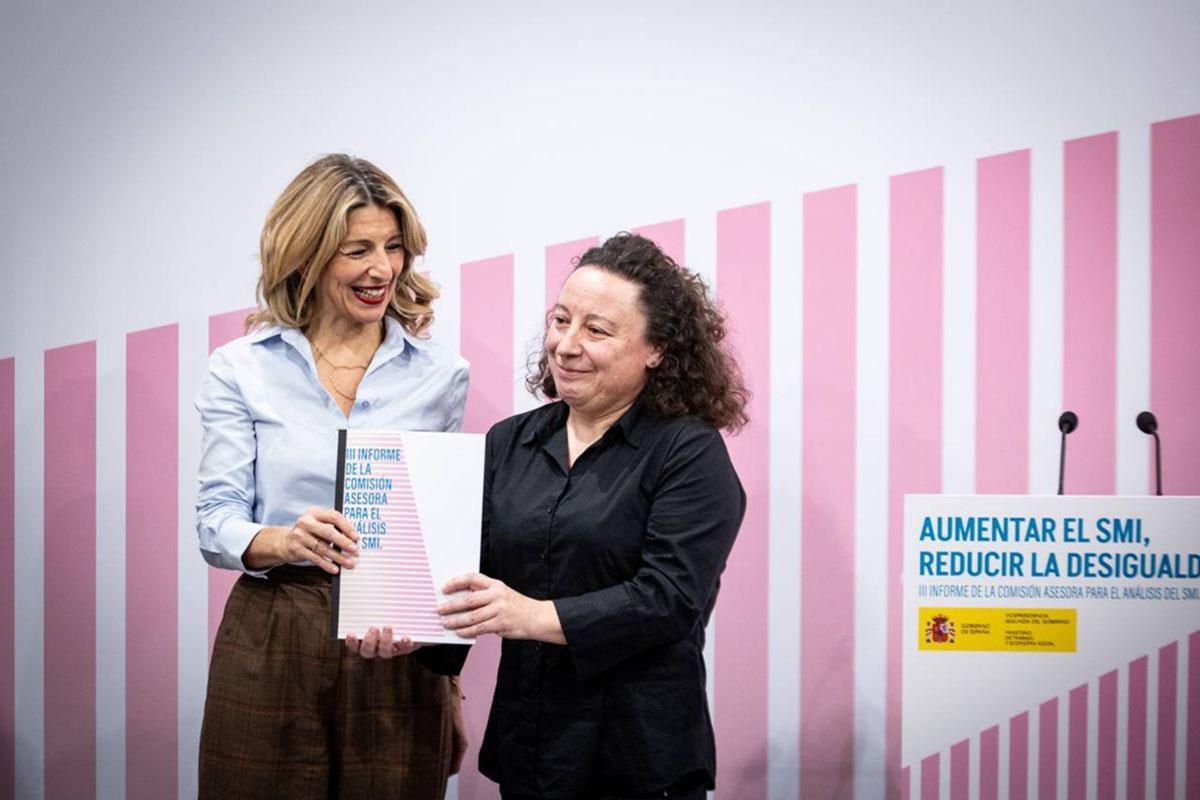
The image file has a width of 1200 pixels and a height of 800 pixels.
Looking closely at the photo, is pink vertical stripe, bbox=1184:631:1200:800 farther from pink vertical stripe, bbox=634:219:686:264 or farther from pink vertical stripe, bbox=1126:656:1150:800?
pink vertical stripe, bbox=634:219:686:264

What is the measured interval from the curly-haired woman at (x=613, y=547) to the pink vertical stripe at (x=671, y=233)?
0.91 meters

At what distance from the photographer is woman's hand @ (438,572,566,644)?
1807 millimetres

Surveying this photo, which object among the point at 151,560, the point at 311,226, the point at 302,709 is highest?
the point at 311,226

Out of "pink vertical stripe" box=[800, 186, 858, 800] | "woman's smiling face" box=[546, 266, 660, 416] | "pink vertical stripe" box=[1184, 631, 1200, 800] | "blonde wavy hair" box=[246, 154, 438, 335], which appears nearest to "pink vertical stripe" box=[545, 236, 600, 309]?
"pink vertical stripe" box=[800, 186, 858, 800]

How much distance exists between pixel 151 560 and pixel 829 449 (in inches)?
73.2

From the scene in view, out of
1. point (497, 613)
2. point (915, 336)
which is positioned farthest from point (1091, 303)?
point (497, 613)

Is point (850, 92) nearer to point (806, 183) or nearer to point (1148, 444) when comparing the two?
point (806, 183)

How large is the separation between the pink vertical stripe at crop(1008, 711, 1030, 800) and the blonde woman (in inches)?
45.9

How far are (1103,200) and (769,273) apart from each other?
0.86m

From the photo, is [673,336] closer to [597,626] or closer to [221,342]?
[597,626]

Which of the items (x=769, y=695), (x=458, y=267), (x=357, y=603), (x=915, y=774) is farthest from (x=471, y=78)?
(x=915, y=774)

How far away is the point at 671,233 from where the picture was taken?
9.70 ft

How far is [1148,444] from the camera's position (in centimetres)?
289

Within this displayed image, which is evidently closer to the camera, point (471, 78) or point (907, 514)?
point (907, 514)
